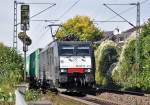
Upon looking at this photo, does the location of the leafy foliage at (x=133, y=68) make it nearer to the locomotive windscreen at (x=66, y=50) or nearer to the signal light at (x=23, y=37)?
the signal light at (x=23, y=37)

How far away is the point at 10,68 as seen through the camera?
149ft

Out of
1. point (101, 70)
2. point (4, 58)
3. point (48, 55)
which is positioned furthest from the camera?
point (101, 70)

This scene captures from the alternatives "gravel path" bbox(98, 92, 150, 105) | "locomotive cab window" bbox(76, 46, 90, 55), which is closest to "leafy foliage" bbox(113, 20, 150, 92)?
"locomotive cab window" bbox(76, 46, 90, 55)

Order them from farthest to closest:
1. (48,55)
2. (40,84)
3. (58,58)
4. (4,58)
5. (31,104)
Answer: (4,58), (40,84), (48,55), (58,58), (31,104)

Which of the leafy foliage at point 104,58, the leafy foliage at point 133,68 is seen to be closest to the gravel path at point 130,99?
the leafy foliage at point 133,68

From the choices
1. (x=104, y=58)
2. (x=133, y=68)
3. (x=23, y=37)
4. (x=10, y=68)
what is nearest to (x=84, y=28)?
(x=104, y=58)

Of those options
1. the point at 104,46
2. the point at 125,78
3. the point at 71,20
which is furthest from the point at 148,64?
the point at 71,20

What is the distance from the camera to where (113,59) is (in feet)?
201

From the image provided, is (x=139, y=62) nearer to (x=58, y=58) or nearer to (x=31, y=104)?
(x=58, y=58)

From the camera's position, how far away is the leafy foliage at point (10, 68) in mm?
36312

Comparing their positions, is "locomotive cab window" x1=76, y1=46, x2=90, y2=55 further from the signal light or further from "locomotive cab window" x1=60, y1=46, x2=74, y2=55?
the signal light

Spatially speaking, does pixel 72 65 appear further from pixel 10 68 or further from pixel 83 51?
pixel 10 68

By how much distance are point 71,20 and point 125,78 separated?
62.6 metres

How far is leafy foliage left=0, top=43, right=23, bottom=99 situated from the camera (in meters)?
36.3
